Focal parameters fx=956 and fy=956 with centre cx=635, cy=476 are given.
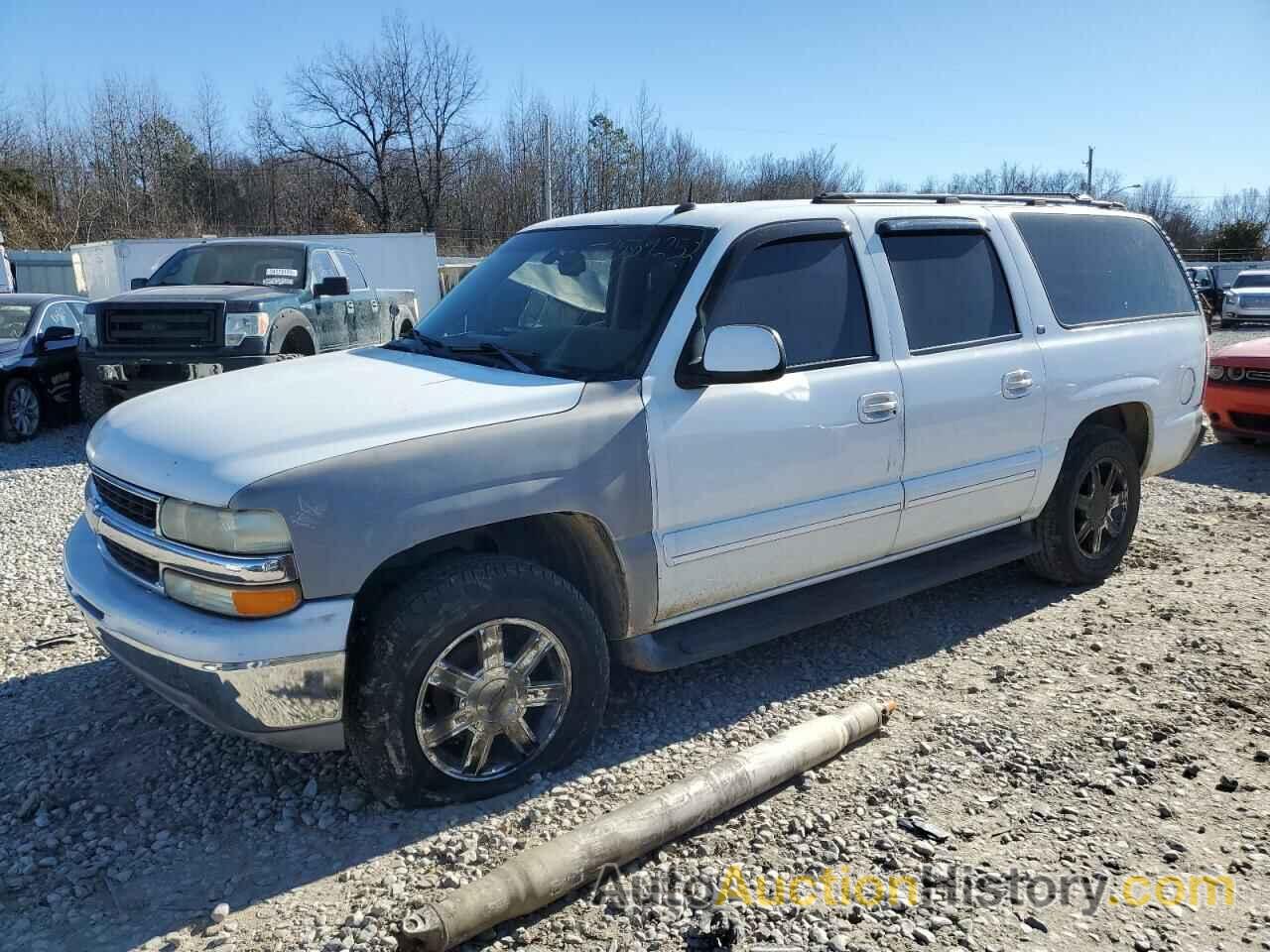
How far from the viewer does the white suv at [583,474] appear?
109 inches

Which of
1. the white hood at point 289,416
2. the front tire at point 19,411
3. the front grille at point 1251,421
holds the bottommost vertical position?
the front grille at point 1251,421

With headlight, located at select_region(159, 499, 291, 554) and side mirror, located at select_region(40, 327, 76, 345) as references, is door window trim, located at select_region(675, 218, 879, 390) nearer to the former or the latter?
headlight, located at select_region(159, 499, 291, 554)

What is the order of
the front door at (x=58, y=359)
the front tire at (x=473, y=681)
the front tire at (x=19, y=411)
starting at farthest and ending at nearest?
the front door at (x=58, y=359), the front tire at (x=19, y=411), the front tire at (x=473, y=681)

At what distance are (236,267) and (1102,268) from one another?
27.1 feet

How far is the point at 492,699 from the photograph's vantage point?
10.2ft

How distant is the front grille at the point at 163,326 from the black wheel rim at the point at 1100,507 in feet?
23.3

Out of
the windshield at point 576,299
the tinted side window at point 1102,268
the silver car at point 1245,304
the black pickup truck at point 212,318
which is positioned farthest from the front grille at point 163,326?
the silver car at point 1245,304

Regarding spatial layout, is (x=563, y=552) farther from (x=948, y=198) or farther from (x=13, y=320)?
(x=13, y=320)

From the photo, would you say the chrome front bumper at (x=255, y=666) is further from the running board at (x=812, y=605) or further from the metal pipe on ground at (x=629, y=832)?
the running board at (x=812, y=605)

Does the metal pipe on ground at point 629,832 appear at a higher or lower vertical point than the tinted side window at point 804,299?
lower

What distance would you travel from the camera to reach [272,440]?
284 cm

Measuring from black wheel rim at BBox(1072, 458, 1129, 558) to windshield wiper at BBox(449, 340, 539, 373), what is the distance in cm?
309

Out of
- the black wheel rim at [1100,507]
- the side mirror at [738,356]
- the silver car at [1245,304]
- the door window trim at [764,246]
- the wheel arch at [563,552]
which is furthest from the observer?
the silver car at [1245,304]

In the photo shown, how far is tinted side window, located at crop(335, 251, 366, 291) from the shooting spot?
439 inches
